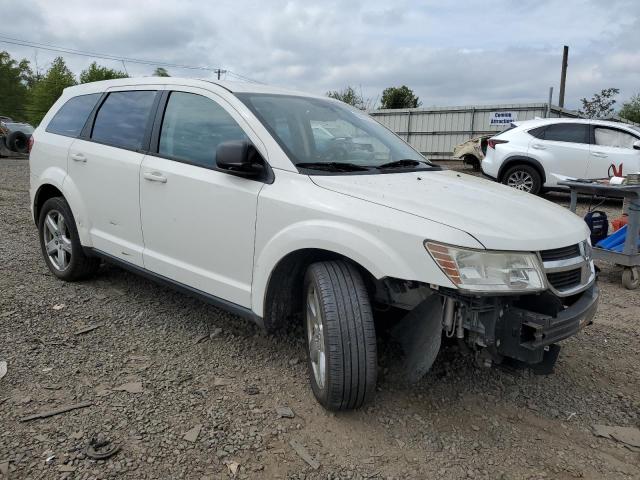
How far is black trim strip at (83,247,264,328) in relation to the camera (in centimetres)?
305

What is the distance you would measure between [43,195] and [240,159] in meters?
2.85

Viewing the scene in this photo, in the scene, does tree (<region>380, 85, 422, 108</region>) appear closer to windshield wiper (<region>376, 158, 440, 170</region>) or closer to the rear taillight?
the rear taillight

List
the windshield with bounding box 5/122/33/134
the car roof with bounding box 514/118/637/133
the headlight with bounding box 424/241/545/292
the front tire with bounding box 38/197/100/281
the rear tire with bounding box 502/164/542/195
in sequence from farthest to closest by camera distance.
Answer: the windshield with bounding box 5/122/33/134
the rear tire with bounding box 502/164/542/195
the car roof with bounding box 514/118/637/133
the front tire with bounding box 38/197/100/281
the headlight with bounding box 424/241/545/292

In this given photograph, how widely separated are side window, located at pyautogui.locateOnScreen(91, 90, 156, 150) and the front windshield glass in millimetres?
942

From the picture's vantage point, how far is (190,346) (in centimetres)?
349

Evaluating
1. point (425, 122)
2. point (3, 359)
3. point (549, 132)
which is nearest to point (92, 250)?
point (3, 359)

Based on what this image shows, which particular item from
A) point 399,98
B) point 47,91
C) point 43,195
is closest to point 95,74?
point 47,91

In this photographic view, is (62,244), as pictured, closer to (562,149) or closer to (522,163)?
(522,163)

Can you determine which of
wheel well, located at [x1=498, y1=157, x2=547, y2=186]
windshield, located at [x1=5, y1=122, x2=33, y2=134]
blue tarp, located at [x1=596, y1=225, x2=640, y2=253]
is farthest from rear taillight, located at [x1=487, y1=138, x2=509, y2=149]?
windshield, located at [x1=5, y1=122, x2=33, y2=134]

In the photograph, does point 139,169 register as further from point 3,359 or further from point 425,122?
point 425,122

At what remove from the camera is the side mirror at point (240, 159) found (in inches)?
110

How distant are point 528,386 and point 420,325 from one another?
1.02m

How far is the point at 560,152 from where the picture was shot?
10289mm

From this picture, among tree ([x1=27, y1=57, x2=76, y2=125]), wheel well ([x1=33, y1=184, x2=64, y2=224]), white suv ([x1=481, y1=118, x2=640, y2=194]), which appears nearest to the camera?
wheel well ([x1=33, y1=184, x2=64, y2=224])
